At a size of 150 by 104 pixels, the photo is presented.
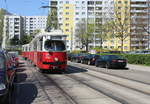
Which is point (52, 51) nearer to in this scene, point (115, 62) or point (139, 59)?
point (115, 62)

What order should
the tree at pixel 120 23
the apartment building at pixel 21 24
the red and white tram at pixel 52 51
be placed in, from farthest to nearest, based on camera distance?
the apartment building at pixel 21 24
the tree at pixel 120 23
the red and white tram at pixel 52 51

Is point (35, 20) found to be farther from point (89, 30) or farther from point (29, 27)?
point (89, 30)

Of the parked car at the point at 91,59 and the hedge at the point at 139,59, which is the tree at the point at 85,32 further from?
the hedge at the point at 139,59

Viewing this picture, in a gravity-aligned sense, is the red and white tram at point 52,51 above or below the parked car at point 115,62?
above

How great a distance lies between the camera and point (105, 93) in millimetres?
11195

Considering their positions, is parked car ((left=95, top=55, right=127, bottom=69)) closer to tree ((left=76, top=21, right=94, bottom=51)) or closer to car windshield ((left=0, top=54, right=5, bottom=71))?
car windshield ((left=0, top=54, right=5, bottom=71))

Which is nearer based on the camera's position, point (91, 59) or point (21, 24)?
point (91, 59)

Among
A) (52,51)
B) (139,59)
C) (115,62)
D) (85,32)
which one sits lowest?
(115,62)

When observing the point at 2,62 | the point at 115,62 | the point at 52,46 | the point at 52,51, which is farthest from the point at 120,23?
the point at 2,62

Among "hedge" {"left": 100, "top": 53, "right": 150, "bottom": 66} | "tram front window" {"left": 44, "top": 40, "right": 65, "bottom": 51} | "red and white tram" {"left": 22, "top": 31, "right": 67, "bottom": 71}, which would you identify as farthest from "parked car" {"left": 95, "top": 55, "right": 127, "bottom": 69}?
"tram front window" {"left": 44, "top": 40, "right": 65, "bottom": 51}

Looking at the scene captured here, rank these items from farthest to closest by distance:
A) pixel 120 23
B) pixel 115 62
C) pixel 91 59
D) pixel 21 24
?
1. pixel 21 24
2. pixel 120 23
3. pixel 91 59
4. pixel 115 62

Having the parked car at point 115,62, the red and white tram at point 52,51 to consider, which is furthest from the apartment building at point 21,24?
the red and white tram at point 52,51

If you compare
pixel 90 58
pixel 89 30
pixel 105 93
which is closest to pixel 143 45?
pixel 89 30

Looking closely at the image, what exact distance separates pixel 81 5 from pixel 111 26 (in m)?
72.6
